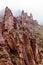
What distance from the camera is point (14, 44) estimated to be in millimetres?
52281

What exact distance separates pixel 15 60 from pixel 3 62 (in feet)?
29.2

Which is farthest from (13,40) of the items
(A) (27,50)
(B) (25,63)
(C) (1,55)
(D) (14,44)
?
(C) (1,55)

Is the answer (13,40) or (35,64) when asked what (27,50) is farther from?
(13,40)

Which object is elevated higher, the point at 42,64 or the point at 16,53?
the point at 16,53

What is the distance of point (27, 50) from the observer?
61.0 metres

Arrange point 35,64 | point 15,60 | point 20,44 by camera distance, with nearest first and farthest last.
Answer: point 15,60 < point 20,44 < point 35,64

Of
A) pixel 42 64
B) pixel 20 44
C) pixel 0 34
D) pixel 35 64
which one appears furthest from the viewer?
pixel 42 64

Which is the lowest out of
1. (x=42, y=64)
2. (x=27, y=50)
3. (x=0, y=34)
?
(x=42, y=64)

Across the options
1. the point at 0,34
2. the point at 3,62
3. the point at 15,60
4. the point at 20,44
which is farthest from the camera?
the point at 20,44

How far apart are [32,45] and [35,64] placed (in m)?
8.19

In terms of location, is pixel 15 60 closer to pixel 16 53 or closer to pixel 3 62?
pixel 16 53

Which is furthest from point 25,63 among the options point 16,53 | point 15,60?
point 15,60

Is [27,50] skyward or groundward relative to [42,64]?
skyward

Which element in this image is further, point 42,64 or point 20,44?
point 42,64
